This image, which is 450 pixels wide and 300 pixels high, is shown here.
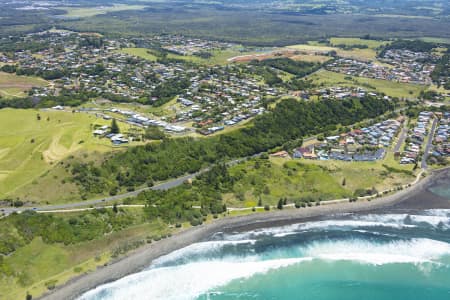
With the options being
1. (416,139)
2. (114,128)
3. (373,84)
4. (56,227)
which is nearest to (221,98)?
(114,128)

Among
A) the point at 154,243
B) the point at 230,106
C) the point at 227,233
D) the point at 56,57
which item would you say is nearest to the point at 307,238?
the point at 227,233

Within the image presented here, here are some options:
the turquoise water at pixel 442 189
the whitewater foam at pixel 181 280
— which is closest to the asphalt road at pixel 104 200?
the whitewater foam at pixel 181 280

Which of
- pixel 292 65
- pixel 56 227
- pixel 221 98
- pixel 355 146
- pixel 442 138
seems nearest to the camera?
pixel 56 227

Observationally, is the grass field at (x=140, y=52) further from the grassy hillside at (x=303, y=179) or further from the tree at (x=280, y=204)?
the tree at (x=280, y=204)

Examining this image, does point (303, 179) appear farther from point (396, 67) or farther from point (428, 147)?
point (396, 67)

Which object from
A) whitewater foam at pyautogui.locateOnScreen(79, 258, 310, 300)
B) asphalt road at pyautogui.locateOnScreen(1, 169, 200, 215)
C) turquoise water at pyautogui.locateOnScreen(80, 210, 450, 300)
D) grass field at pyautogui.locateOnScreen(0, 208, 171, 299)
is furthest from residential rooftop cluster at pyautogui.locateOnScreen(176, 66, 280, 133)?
whitewater foam at pyautogui.locateOnScreen(79, 258, 310, 300)

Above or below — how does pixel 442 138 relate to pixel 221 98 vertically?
below

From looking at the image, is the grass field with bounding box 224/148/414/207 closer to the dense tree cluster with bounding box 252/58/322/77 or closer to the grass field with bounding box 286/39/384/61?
the dense tree cluster with bounding box 252/58/322/77
